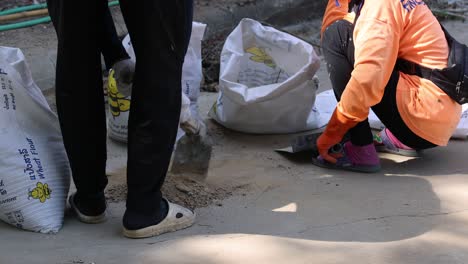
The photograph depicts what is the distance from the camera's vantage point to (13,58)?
6.40 ft

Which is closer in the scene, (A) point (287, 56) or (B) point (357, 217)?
(B) point (357, 217)

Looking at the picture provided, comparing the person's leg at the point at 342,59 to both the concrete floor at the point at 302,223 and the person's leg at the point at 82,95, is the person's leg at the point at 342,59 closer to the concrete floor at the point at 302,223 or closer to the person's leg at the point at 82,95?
the concrete floor at the point at 302,223

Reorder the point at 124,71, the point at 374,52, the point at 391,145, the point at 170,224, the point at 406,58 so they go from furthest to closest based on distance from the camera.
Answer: the point at 391,145
the point at 406,58
the point at 374,52
the point at 124,71
the point at 170,224

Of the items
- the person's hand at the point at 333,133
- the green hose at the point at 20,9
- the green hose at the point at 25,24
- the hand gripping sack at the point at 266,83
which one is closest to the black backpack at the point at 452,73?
the person's hand at the point at 333,133

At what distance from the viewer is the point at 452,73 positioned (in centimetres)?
→ 221

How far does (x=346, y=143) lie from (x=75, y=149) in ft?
3.57

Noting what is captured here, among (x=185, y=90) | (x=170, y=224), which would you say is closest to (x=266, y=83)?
(x=185, y=90)

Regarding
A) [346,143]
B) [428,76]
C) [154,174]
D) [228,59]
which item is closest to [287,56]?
[228,59]

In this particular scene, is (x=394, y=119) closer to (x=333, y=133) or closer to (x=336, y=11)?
(x=333, y=133)

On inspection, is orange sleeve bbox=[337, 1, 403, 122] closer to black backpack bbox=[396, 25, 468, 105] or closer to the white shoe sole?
black backpack bbox=[396, 25, 468, 105]

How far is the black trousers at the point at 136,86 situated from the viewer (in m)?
1.58

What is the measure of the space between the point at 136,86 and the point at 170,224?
1.31ft

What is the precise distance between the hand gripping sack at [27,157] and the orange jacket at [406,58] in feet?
3.12

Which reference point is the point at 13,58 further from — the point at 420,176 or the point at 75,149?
the point at 420,176
